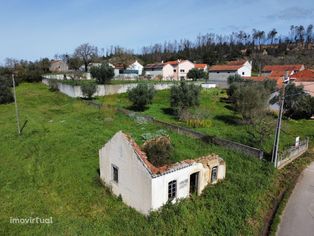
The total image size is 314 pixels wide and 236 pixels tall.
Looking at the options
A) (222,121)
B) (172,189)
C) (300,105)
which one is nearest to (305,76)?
(300,105)

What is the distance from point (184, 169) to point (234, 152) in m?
7.13

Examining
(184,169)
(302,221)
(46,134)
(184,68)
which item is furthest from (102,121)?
(184,68)

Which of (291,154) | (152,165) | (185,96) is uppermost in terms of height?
(185,96)

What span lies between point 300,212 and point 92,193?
34.3ft

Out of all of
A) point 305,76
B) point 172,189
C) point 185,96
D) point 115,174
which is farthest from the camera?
point 305,76

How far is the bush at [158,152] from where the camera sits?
1274 cm

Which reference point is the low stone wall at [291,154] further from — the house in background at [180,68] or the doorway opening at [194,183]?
the house in background at [180,68]

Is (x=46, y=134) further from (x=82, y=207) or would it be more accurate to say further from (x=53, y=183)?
(x=82, y=207)

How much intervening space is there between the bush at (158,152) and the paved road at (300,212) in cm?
607

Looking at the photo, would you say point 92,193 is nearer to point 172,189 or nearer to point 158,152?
point 158,152

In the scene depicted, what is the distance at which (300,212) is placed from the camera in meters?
11.6

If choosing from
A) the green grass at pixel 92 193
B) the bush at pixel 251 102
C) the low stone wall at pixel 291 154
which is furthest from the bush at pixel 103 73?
the low stone wall at pixel 291 154

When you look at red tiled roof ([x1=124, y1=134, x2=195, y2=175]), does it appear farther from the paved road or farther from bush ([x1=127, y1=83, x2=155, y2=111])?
bush ([x1=127, y1=83, x2=155, y2=111])

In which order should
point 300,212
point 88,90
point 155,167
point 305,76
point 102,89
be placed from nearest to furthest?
1. point 155,167
2. point 300,212
3. point 88,90
4. point 102,89
5. point 305,76
